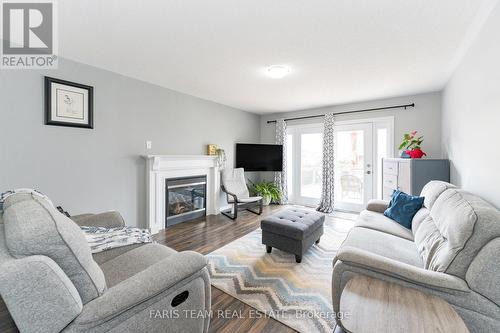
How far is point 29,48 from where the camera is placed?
2.31 m

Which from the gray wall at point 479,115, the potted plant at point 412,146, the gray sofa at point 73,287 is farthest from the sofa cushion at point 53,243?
the potted plant at point 412,146

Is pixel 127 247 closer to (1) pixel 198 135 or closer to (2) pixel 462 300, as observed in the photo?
(2) pixel 462 300

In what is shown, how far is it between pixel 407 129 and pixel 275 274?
366cm

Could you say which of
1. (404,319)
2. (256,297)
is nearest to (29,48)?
(256,297)

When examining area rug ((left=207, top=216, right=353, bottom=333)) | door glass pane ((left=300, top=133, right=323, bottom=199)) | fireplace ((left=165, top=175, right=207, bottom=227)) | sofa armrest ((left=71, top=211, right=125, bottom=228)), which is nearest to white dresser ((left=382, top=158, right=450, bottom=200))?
area rug ((left=207, top=216, right=353, bottom=333))

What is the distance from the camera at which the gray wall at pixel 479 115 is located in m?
1.61

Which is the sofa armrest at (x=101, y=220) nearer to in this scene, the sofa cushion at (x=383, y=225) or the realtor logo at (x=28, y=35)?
the realtor logo at (x=28, y=35)

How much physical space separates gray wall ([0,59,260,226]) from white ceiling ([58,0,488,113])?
33 cm

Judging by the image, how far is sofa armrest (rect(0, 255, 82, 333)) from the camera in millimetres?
764

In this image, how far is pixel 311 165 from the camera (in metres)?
5.33

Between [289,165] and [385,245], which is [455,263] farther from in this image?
[289,165]

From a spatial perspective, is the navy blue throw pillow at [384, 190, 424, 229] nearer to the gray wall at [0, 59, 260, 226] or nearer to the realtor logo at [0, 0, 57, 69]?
the gray wall at [0, 59, 260, 226]

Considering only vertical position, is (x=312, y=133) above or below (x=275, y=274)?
above

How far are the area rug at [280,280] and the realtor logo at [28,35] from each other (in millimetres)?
2796
